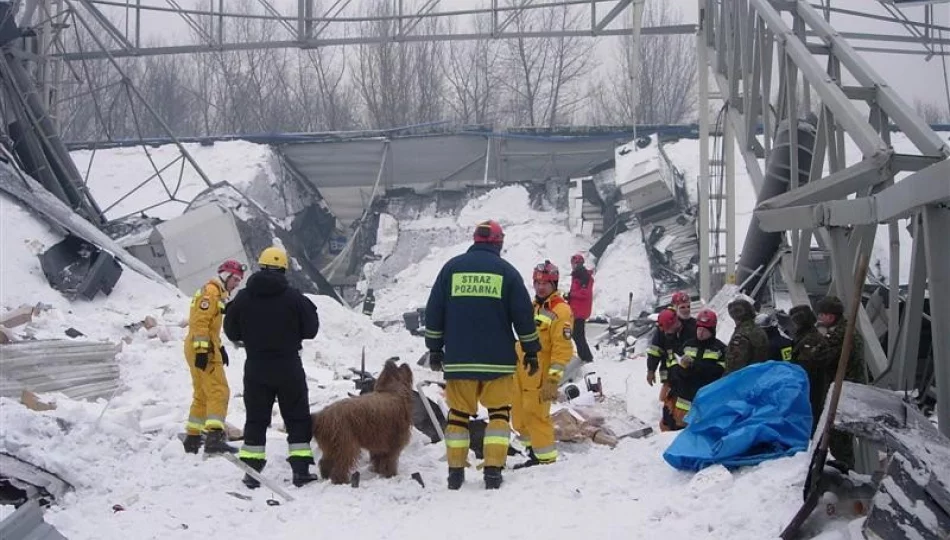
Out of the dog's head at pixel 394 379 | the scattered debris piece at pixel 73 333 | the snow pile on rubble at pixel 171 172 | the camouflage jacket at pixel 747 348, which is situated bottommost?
the scattered debris piece at pixel 73 333

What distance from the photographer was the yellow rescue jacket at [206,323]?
866cm

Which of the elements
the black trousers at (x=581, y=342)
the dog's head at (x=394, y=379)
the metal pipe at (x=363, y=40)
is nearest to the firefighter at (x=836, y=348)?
the dog's head at (x=394, y=379)

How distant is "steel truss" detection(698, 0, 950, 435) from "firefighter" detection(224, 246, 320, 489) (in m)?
4.01

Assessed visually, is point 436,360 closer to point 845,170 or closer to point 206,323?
point 206,323

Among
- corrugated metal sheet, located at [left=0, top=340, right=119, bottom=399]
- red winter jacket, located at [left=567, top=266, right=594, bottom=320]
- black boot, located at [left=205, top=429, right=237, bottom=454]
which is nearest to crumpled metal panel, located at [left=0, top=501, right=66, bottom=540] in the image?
black boot, located at [left=205, top=429, right=237, bottom=454]

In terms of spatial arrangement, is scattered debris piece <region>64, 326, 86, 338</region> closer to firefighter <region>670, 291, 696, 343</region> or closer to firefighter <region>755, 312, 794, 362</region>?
firefighter <region>670, 291, 696, 343</region>

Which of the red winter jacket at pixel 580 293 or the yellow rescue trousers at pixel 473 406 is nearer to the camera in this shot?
the yellow rescue trousers at pixel 473 406

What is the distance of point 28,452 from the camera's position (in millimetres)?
6863

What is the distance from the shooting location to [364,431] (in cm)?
741

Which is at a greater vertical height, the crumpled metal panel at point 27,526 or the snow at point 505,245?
the snow at point 505,245

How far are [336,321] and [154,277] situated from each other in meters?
3.01

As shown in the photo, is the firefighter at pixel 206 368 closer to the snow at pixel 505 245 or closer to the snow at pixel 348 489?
the snow at pixel 348 489

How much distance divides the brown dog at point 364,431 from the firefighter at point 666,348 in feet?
11.0

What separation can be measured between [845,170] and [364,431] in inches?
177
